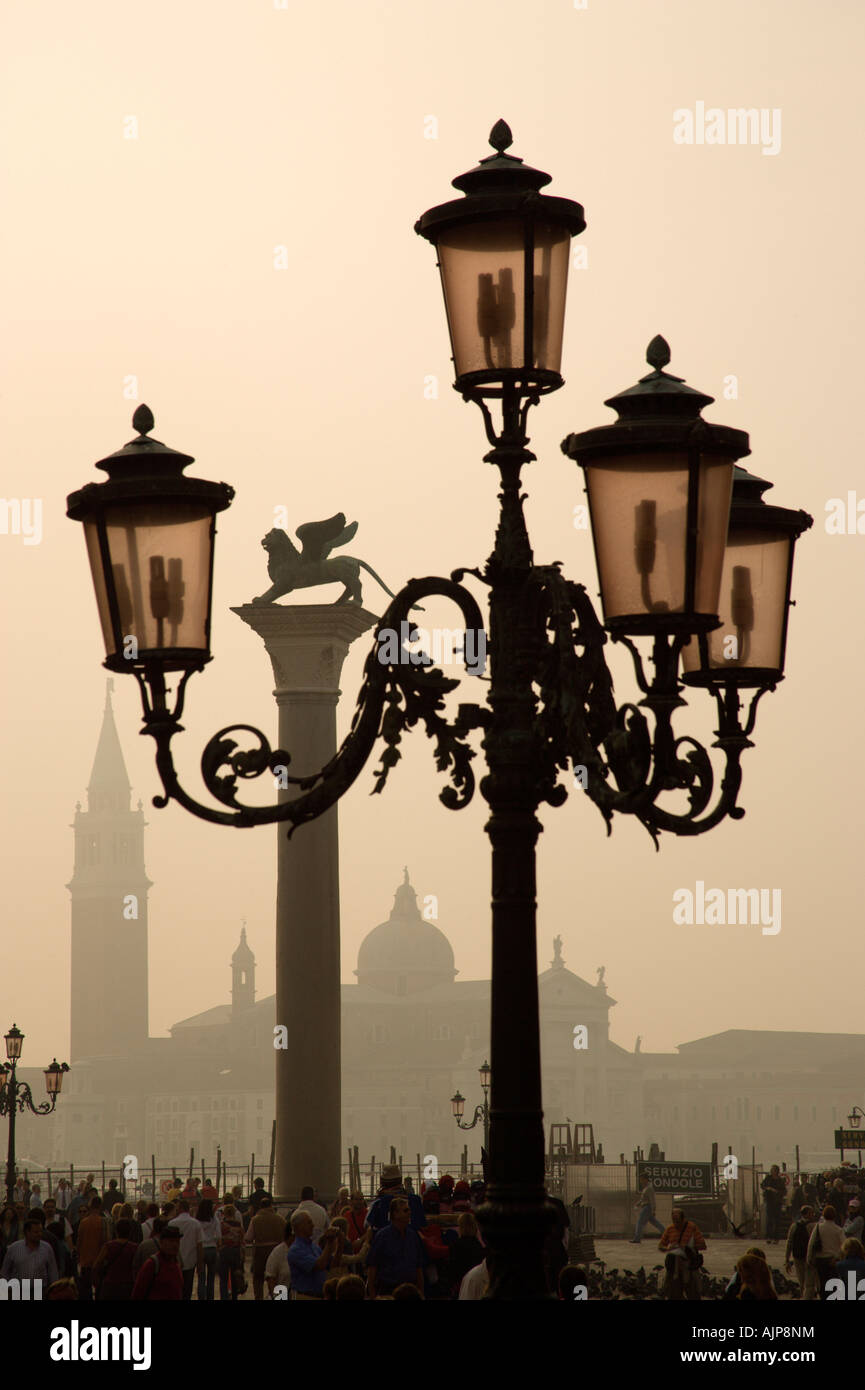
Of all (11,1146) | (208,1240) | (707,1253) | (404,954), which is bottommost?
(707,1253)

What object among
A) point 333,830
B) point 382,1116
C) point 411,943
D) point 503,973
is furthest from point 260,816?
point 411,943

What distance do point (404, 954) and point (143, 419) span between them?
122472 mm

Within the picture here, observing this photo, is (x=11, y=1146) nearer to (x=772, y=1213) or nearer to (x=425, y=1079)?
(x=772, y=1213)

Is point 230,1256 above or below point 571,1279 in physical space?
below

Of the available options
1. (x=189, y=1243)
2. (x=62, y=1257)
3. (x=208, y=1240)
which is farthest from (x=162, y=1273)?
(x=208, y=1240)

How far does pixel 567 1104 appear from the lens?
4503 inches

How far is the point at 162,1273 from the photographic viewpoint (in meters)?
9.86

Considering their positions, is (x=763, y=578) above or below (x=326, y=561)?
below

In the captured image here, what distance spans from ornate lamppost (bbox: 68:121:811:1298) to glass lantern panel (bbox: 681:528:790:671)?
1.24ft

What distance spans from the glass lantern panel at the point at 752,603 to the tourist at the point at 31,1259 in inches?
277

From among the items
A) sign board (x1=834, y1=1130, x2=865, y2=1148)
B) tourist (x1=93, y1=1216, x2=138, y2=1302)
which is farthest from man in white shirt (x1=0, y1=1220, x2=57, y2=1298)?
sign board (x1=834, y1=1130, x2=865, y2=1148)
